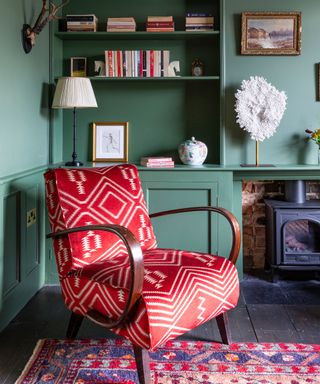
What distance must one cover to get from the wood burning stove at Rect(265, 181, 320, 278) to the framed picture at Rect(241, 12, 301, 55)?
3.22 feet

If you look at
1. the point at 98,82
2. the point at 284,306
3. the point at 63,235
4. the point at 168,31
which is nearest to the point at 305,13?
the point at 168,31

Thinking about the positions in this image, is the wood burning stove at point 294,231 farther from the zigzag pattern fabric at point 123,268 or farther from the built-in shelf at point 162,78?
the zigzag pattern fabric at point 123,268

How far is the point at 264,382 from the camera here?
1987 mm

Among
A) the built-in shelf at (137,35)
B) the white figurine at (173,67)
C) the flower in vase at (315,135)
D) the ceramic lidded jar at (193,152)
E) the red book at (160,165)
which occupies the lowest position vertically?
the red book at (160,165)

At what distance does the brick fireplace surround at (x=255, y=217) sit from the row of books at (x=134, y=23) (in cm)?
Answer: 123

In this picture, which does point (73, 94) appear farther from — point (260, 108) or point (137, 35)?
point (260, 108)

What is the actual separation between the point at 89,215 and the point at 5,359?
782 mm

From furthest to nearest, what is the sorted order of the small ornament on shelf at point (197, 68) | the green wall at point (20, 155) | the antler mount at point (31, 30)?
the small ornament on shelf at point (197, 68)
the antler mount at point (31, 30)
the green wall at point (20, 155)

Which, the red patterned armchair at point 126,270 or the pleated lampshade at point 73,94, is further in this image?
the pleated lampshade at point 73,94

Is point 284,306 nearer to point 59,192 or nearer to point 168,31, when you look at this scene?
point 59,192

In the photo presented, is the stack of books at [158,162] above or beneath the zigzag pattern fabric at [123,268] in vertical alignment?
above

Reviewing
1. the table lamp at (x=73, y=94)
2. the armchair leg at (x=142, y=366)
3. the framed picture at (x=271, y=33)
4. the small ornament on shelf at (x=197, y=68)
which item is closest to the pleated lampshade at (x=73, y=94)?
the table lamp at (x=73, y=94)

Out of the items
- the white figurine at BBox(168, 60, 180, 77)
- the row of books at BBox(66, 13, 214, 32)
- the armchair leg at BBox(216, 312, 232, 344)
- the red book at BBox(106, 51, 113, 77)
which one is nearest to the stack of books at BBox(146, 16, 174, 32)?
the row of books at BBox(66, 13, 214, 32)

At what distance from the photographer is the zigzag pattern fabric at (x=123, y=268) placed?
1.88 m
